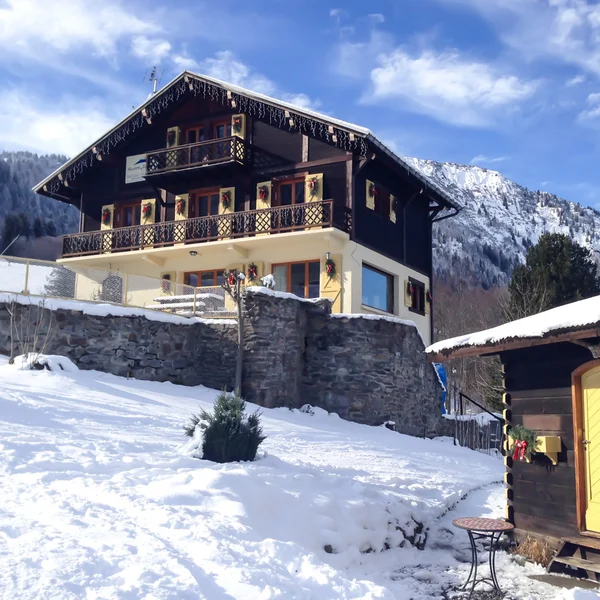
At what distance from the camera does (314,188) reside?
19.6m

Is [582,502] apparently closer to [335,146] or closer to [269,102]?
[335,146]

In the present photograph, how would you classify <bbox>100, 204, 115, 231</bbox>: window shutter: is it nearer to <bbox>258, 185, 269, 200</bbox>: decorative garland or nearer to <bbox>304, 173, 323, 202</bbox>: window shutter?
<bbox>258, 185, 269, 200</bbox>: decorative garland

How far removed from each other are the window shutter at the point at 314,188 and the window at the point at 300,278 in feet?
6.03

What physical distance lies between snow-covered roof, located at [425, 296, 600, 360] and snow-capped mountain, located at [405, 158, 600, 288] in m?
52.7

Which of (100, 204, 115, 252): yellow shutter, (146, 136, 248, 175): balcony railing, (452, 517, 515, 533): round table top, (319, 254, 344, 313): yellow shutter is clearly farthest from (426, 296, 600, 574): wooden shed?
(100, 204, 115, 252): yellow shutter

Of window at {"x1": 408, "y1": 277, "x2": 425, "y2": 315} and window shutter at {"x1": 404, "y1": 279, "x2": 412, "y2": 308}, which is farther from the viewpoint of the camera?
window at {"x1": 408, "y1": 277, "x2": 425, "y2": 315}

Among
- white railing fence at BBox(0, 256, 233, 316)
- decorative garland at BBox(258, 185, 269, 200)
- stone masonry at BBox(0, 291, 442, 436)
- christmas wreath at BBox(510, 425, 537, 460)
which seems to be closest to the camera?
christmas wreath at BBox(510, 425, 537, 460)

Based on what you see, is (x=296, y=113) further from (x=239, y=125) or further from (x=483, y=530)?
(x=483, y=530)

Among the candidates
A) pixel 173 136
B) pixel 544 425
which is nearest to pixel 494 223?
pixel 173 136

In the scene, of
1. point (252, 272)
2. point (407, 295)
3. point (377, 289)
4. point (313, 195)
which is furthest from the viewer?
point (407, 295)

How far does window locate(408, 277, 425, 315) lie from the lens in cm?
2185

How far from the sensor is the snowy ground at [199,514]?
4.98 m

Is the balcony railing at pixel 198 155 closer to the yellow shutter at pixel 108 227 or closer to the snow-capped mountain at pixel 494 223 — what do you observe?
the yellow shutter at pixel 108 227

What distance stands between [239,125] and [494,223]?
4953 inches
